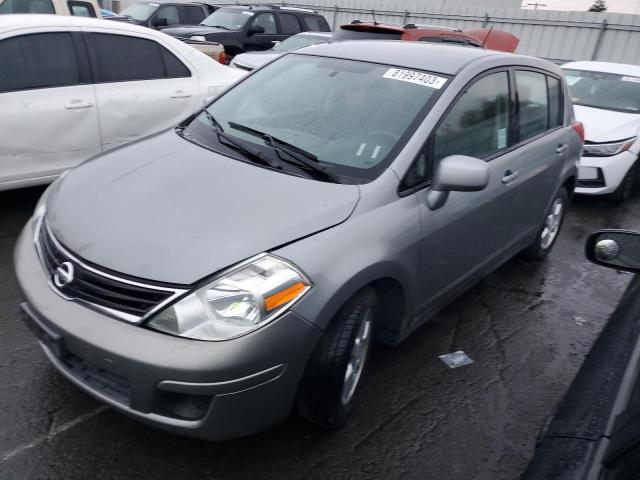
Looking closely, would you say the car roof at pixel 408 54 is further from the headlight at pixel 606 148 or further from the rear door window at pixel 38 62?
the headlight at pixel 606 148

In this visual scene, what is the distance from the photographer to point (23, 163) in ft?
13.9

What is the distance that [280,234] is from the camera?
7.23 ft

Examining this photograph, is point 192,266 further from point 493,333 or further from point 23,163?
point 23,163

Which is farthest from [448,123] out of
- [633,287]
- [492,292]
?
[492,292]

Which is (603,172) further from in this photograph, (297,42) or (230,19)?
(230,19)

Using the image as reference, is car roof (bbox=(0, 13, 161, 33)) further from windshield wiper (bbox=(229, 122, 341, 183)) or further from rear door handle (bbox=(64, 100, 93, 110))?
windshield wiper (bbox=(229, 122, 341, 183))

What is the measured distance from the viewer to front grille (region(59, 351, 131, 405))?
81.4 inches

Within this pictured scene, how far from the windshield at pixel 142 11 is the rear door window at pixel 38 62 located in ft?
34.3

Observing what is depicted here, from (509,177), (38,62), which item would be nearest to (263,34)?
(38,62)

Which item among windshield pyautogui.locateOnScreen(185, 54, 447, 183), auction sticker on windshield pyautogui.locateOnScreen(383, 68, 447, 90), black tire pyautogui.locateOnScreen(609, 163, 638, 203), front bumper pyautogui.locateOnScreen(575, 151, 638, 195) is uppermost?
auction sticker on windshield pyautogui.locateOnScreen(383, 68, 447, 90)

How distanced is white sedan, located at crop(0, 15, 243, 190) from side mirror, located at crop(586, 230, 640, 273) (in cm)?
277

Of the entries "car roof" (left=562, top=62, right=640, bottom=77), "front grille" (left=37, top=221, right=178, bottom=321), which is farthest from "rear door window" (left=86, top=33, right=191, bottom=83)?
"car roof" (left=562, top=62, right=640, bottom=77)

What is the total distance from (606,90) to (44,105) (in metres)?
6.84

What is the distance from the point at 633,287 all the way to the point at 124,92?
14.0 ft
